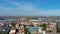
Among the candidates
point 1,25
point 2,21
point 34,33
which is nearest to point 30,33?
point 34,33

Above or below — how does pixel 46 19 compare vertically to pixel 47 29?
above

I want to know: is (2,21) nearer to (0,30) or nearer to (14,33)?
(0,30)

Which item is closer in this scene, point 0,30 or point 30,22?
point 0,30

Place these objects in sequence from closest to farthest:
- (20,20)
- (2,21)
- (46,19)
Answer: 1. (2,21)
2. (20,20)
3. (46,19)

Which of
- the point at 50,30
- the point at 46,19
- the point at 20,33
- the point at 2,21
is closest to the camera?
the point at 20,33

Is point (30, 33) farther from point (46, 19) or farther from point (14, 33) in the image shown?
point (46, 19)

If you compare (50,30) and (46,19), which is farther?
(46,19)

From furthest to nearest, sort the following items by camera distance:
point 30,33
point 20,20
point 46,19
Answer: point 46,19 → point 20,20 → point 30,33

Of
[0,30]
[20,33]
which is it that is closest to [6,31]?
[0,30]

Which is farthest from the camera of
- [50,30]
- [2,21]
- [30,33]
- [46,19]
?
[46,19]
